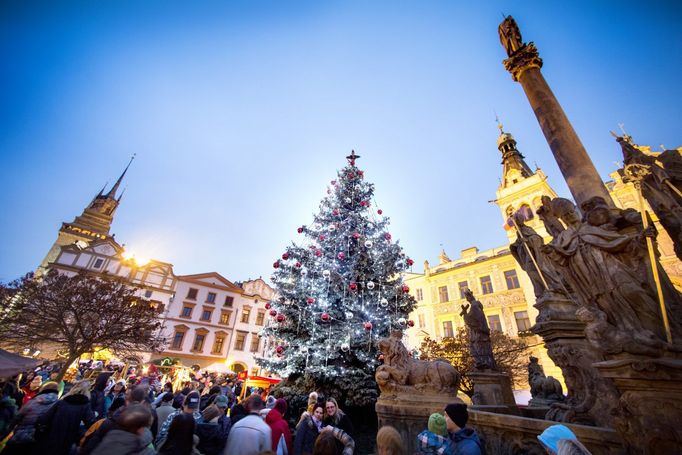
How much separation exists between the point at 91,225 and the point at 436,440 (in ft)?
202

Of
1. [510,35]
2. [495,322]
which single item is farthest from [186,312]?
[510,35]

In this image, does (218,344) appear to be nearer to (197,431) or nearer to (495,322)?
(495,322)

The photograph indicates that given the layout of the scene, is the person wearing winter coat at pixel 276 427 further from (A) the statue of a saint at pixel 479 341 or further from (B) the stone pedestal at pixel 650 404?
(A) the statue of a saint at pixel 479 341

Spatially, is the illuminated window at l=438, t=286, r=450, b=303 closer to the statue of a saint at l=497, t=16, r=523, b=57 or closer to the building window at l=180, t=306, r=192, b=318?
the statue of a saint at l=497, t=16, r=523, b=57

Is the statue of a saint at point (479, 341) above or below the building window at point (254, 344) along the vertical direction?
below

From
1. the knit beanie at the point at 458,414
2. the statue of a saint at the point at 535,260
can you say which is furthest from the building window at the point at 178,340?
the knit beanie at the point at 458,414

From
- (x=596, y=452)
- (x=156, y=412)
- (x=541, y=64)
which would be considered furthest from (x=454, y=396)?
(x=541, y=64)

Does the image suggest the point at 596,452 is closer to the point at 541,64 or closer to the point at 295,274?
the point at 295,274

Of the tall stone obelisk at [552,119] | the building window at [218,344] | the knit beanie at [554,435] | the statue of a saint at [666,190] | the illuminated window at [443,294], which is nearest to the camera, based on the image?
the knit beanie at [554,435]

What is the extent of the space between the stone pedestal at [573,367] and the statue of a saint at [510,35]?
7.85 m

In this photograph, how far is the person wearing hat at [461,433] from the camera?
2.39 metres

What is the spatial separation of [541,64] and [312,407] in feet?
34.0

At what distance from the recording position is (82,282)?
14.7 meters

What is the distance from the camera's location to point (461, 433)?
8.30ft
